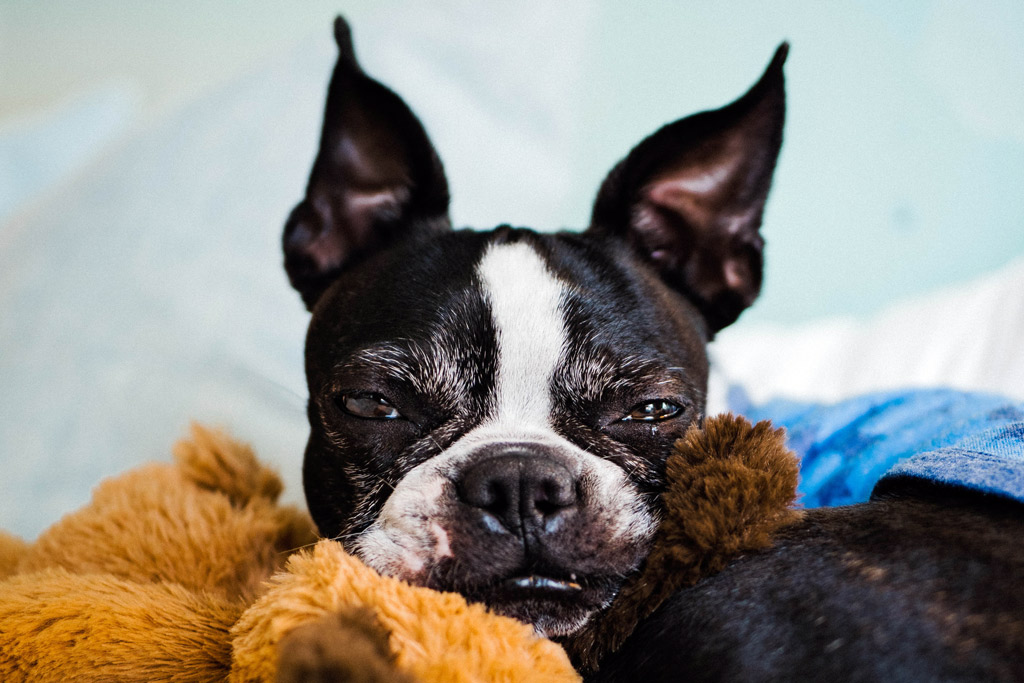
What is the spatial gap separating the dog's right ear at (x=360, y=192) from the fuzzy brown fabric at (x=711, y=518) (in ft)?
2.54

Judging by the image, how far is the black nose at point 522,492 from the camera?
2.72 feet

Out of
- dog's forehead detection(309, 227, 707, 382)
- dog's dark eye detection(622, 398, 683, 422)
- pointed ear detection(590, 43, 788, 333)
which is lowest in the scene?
dog's dark eye detection(622, 398, 683, 422)

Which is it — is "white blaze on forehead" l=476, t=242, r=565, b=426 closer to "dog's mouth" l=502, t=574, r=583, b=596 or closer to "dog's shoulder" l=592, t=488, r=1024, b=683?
"dog's mouth" l=502, t=574, r=583, b=596

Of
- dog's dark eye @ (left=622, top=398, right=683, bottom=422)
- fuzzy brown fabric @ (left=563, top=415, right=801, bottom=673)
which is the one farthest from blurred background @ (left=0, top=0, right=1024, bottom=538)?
fuzzy brown fabric @ (left=563, top=415, right=801, bottom=673)

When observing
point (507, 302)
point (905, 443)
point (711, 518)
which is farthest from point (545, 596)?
point (905, 443)

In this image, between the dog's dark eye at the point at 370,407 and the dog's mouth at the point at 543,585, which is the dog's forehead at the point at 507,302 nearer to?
the dog's dark eye at the point at 370,407

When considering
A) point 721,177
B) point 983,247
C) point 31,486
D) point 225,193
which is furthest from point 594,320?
point 983,247

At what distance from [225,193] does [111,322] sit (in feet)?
1.80

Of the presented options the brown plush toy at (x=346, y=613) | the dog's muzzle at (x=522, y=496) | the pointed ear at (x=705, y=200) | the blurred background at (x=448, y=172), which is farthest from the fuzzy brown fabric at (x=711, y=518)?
the blurred background at (x=448, y=172)

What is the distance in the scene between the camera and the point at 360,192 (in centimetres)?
142

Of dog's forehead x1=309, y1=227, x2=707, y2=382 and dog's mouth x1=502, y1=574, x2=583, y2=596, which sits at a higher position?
dog's forehead x1=309, y1=227, x2=707, y2=382

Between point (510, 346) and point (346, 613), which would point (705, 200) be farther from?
point (346, 613)

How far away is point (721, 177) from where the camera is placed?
135 cm

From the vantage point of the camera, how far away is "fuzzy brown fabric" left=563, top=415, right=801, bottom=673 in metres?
0.72
